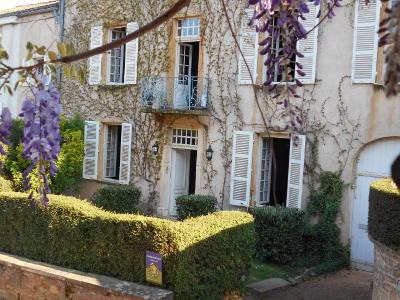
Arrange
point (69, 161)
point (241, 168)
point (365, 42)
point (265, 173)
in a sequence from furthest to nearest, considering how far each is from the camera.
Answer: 1. point (69, 161)
2. point (265, 173)
3. point (241, 168)
4. point (365, 42)

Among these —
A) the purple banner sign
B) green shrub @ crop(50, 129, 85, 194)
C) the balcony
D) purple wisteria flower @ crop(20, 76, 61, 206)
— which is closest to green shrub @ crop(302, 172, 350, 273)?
the balcony

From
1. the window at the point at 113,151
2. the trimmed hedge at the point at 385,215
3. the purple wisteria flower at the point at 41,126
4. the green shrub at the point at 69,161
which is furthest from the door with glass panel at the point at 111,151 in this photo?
the purple wisteria flower at the point at 41,126

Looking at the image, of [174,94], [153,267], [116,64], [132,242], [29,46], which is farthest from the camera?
[116,64]

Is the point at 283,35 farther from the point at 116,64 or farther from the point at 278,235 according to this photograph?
the point at 116,64

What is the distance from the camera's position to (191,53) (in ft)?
46.9

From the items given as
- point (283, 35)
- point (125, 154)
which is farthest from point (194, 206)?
point (283, 35)

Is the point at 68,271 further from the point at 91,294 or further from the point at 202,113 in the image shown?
the point at 202,113

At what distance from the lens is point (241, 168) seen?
1214 centimetres

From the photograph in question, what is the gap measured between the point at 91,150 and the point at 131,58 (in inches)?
114

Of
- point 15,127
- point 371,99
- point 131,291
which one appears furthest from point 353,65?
point 15,127

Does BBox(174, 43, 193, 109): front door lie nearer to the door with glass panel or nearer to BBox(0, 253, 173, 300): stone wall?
the door with glass panel

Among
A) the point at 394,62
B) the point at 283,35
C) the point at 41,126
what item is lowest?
the point at 41,126

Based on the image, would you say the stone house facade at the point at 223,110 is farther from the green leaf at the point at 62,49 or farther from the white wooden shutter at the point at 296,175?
the green leaf at the point at 62,49

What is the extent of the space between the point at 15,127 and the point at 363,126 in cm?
864
